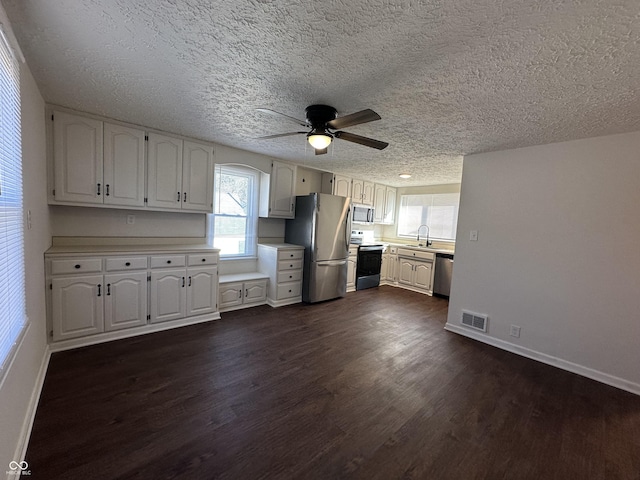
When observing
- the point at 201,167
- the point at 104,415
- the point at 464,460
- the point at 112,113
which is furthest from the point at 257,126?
the point at 464,460

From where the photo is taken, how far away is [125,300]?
2.86 metres

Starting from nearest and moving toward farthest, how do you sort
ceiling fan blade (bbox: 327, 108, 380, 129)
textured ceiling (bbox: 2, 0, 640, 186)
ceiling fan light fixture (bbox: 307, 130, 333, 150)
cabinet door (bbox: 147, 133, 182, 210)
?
textured ceiling (bbox: 2, 0, 640, 186)
ceiling fan blade (bbox: 327, 108, 380, 129)
ceiling fan light fixture (bbox: 307, 130, 333, 150)
cabinet door (bbox: 147, 133, 182, 210)

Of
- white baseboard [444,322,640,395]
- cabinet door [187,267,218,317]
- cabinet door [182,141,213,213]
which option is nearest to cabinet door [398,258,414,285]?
white baseboard [444,322,640,395]

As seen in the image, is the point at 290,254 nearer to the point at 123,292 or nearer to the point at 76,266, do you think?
the point at 123,292

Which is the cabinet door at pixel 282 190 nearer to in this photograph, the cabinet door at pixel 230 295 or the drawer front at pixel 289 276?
the drawer front at pixel 289 276

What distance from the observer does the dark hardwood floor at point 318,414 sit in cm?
153

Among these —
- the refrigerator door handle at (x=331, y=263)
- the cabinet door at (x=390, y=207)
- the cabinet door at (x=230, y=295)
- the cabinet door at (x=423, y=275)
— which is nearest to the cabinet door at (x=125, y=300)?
the cabinet door at (x=230, y=295)

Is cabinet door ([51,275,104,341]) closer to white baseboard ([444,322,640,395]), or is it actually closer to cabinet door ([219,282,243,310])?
cabinet door ([219,282,243,310])

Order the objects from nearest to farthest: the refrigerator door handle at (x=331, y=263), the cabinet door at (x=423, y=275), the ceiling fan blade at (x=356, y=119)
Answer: the ceiling fan blade at (x=356, y=119), the refrigerator door handle at (x=331, y=263), the cabinet door at (x=423, y=275)

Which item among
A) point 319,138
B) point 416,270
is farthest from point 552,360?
point 319,138

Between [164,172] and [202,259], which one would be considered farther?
[202,259]

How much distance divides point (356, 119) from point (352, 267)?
3.68m

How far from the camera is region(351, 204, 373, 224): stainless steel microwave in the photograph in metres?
5.49

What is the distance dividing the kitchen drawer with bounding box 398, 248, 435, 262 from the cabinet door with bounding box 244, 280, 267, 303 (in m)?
2.99
